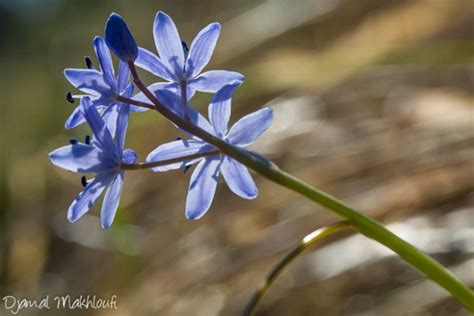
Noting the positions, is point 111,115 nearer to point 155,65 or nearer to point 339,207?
point 155,65

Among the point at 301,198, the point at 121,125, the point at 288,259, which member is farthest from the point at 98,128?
the point at 301,198

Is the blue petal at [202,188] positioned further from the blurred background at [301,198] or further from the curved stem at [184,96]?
the blurred background at [301,198]

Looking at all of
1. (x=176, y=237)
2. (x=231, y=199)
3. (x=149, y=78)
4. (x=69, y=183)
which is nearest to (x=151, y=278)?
(x=176, y=237)

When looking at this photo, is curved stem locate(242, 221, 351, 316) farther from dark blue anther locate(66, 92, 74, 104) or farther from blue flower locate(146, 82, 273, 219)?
dark blue anther locate(66, 92, 74, 104)

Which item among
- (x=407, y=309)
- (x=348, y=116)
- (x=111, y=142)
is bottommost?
(x=407, y=309)

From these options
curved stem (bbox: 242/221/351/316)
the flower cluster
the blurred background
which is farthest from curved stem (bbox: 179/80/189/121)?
the blurred background

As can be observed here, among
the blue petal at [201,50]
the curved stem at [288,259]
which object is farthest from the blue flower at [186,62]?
the curved stem at [288,259]

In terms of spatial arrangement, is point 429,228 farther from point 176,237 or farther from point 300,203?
point 176,237
